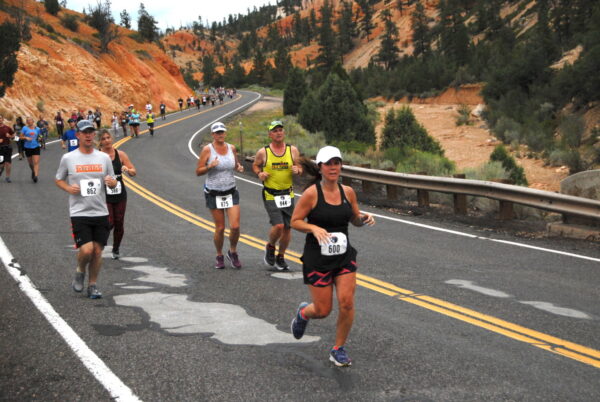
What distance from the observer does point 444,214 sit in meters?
12.7

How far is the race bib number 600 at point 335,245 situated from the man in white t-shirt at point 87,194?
3085mm

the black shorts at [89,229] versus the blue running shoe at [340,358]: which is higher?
the black shorts at [89,229]

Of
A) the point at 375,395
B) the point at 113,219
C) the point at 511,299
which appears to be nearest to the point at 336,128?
the point at 113,219

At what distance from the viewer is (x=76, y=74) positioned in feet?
178

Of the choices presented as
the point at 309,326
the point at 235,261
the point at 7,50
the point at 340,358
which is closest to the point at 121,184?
the point at 235,261

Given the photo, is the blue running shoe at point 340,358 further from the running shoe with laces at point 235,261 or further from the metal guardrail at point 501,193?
the metal guardrail at point 501,193

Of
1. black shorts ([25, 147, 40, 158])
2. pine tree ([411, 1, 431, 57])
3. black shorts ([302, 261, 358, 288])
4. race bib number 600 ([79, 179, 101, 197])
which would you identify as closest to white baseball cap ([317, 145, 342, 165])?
black shorts ([302, 261, 358, 288])

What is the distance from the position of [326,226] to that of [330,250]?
0.23 metres

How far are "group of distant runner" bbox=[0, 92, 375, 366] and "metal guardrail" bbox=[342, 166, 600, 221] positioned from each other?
15.8ft

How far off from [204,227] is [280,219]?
4055mm

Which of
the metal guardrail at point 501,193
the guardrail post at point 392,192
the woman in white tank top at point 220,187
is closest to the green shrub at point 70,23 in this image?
the metal guardrail at point 501,193

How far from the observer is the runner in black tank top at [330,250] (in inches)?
190

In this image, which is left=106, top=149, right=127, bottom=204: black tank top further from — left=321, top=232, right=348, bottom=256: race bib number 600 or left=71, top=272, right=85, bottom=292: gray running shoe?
left=321, top=232, right=348, bottom=256: race bib number 600

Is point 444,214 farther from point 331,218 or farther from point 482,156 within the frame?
point 482,156
